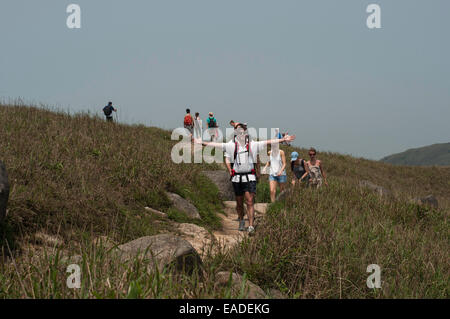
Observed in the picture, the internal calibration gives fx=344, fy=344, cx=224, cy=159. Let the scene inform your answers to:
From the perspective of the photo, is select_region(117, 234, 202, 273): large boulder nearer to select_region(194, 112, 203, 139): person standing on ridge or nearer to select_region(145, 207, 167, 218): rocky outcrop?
select_region(145, 207, 167, 218): rocky outcrop

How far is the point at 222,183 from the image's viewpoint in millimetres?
10461

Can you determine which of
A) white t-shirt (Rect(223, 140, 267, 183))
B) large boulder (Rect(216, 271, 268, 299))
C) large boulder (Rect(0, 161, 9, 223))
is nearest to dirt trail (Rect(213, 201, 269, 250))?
white t-shirt (Rect(223, 140, 267, 183))

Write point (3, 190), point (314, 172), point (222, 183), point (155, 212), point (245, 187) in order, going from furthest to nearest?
point (222, 183) < point (314, 172) < point (155, 212) < point (245, 187) < point (3, 190)

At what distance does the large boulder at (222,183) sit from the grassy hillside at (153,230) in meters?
0.51

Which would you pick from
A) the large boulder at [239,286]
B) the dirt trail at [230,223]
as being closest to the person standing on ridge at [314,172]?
the dirt trail at [230,223]

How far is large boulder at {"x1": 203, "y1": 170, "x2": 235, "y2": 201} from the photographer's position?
406 inches

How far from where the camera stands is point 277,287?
3646 millimetres

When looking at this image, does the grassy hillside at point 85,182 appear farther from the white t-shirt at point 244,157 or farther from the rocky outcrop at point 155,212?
the white t-shirt at point 244,157

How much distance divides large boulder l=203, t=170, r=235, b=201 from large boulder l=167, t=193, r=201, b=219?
8.34 ft

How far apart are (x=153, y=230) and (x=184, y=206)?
1.79m

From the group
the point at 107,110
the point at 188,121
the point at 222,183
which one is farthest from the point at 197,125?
the point at 222,183

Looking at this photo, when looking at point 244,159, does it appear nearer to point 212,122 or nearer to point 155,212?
point 155,212
